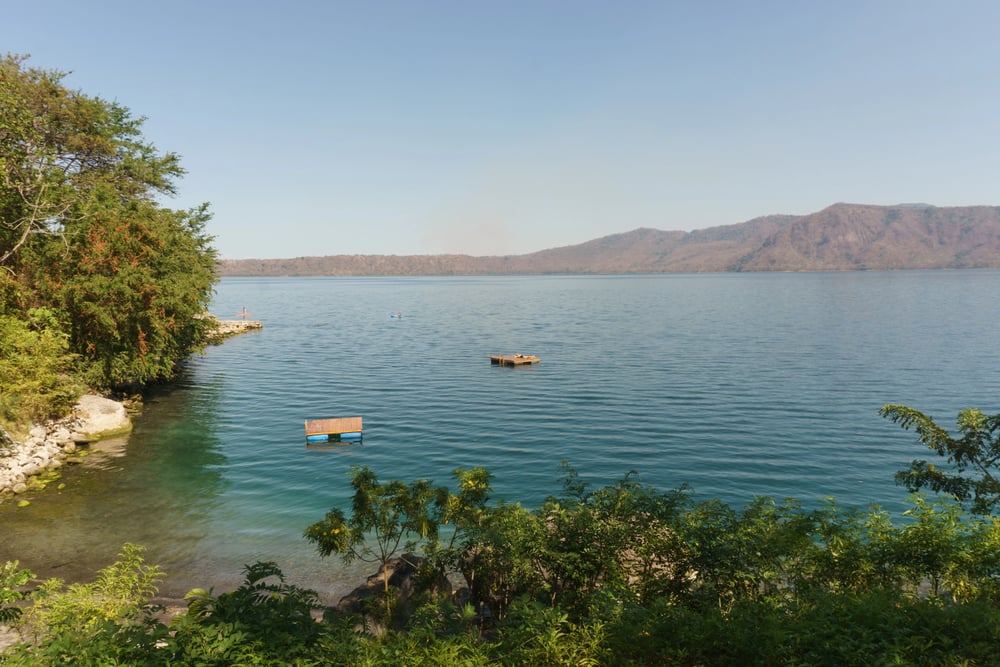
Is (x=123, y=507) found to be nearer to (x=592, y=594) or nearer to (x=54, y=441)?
(x=54, y=441)

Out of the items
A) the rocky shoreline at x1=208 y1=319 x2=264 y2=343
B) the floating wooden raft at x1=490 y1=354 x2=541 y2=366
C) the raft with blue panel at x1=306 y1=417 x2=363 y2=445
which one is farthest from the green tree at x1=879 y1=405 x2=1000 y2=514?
the rocky shoreline at x1=208 y1=319 x2=264 y2=343

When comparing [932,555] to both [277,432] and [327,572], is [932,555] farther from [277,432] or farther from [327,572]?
[277,432]

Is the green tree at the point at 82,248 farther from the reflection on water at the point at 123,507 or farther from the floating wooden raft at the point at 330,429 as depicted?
the floating wooden raft at the point at 330,429

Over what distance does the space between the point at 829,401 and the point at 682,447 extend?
20074 millimetres

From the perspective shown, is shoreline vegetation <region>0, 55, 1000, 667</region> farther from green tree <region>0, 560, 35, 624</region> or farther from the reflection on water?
the reflection on water

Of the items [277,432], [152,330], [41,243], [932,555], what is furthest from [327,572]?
[41,243]

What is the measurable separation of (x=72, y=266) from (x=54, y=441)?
11.5 meters

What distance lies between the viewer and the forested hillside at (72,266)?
29.1 metres

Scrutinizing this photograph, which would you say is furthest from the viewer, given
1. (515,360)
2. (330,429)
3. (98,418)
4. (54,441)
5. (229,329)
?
(229,329)

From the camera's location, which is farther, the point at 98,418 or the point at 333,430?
the point at 333,430

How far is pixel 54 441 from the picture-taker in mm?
32094

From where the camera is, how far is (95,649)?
7.37 meters

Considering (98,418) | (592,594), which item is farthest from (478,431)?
(592,594)

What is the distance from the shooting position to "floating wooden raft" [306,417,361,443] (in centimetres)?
3691
